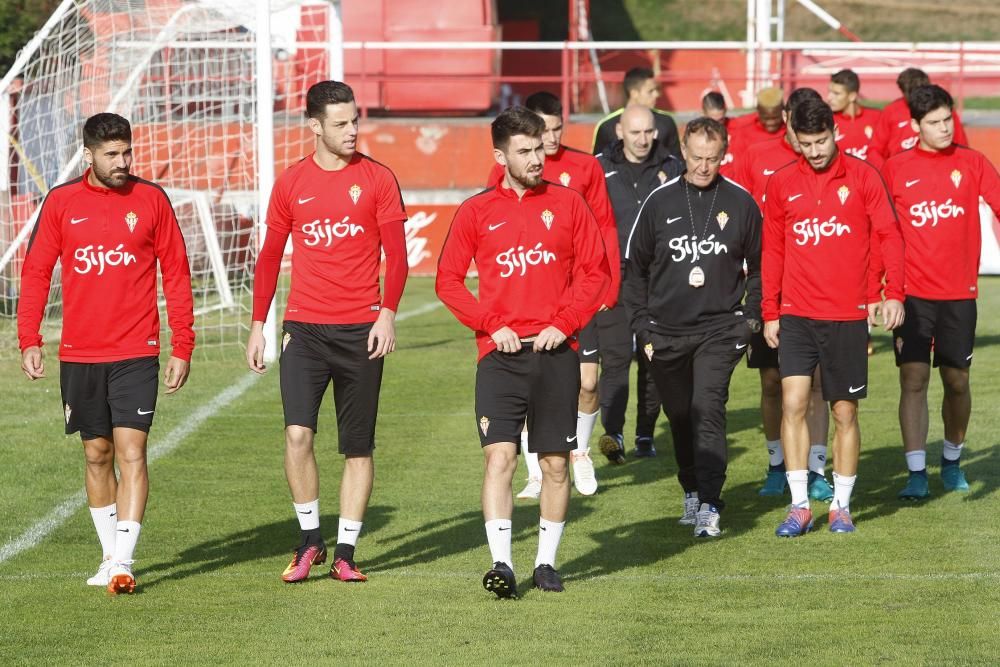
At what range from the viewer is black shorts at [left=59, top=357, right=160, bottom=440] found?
7.30 metres

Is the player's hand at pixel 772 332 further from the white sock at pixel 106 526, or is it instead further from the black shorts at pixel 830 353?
the white sock at pixel 106 526

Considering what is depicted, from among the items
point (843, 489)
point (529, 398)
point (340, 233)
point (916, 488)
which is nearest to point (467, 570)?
point (529, 398)

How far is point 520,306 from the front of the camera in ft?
23.2

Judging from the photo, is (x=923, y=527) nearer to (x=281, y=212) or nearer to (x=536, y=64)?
(x=281, y=212)

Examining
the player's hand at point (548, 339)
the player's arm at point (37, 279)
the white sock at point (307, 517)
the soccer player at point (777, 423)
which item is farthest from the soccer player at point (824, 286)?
the player's arm at point (37, 279)

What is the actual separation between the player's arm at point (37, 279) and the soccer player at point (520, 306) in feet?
5.75

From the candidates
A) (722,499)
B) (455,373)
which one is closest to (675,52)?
(455,373)

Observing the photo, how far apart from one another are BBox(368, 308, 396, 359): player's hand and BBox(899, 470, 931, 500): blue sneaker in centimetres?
349

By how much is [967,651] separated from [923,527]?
7.72 feet

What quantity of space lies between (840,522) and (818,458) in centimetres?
109

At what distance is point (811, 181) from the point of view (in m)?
8.21

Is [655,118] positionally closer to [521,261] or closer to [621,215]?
[621,215]

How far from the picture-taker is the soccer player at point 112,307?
724 centimetres

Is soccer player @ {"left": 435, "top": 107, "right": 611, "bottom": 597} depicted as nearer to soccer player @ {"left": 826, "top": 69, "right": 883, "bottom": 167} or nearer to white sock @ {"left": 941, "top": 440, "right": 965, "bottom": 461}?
white sock @ {"left": 941, "top": 440, "right": 965, "bottom": 461}
